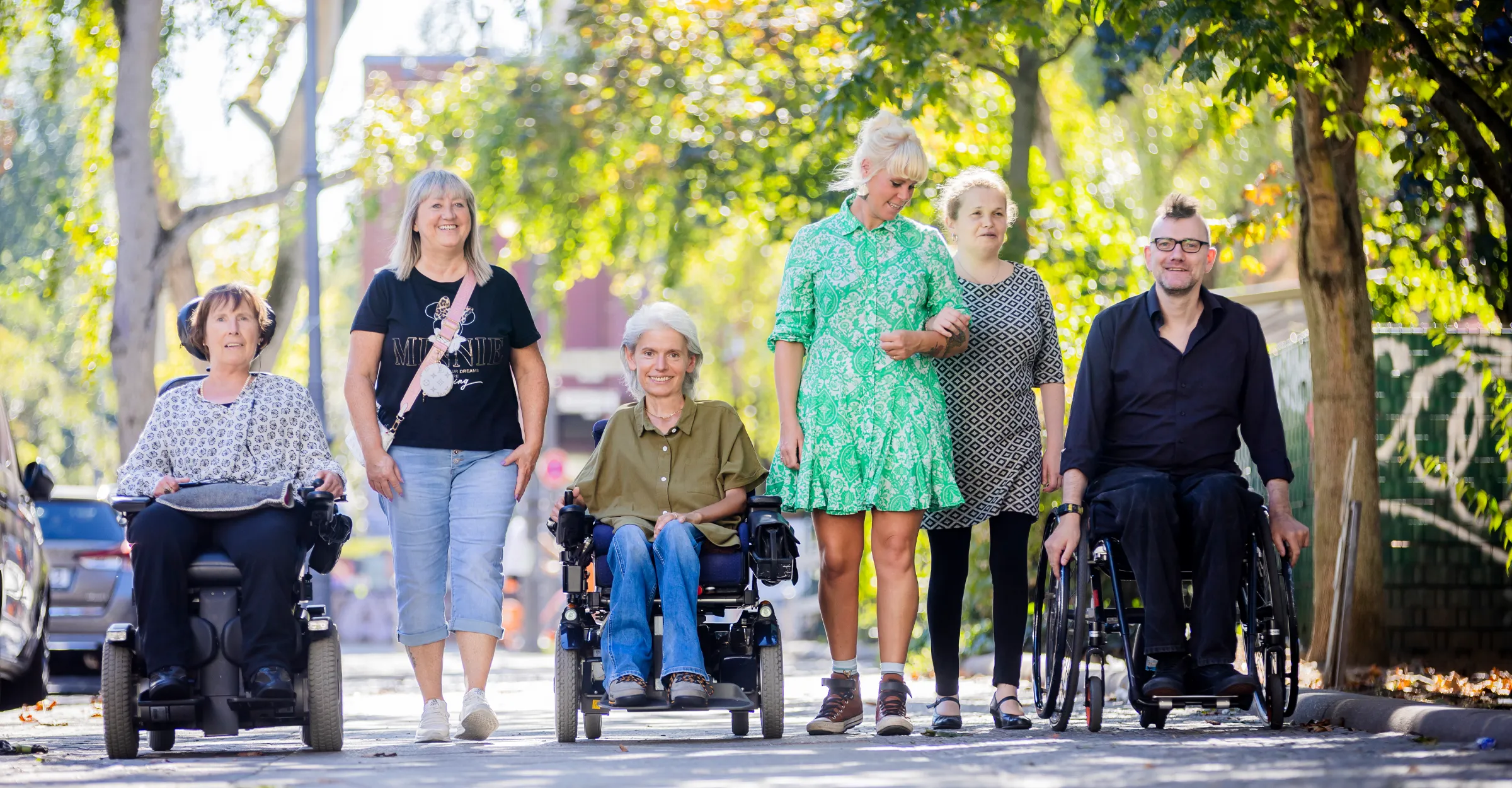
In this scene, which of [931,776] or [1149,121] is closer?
[931,776]

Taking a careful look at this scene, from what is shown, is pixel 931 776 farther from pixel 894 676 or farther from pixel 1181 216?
pixel 1181 216

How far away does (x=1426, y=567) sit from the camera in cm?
1131

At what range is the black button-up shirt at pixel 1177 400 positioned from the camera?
7406mm

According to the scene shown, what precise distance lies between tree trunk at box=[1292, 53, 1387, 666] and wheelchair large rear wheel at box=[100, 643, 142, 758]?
18.9ft

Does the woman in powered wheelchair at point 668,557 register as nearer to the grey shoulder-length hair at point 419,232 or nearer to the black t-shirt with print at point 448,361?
the black t-shirt with print at point 448,361

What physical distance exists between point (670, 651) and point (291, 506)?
1.39m

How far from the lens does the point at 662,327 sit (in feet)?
24.7

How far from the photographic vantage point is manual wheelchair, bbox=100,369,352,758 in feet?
22.2

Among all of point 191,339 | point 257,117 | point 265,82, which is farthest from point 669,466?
point 257,117

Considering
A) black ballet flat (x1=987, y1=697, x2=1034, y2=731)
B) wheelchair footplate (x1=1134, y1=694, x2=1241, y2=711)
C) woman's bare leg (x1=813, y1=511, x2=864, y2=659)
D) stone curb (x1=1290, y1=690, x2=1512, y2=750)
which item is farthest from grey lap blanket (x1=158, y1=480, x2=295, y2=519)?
stone curb (x1=1290, y1=690, x2=1512, y2=750)

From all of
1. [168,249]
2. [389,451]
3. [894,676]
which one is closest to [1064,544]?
[894,676]

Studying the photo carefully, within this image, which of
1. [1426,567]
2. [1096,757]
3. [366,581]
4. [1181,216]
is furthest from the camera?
[366,581]

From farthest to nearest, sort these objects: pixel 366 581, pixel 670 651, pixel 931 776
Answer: pixel 366 581, pixel 670 651, pixel 931 776

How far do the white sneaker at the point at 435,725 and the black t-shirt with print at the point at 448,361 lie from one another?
956mm
